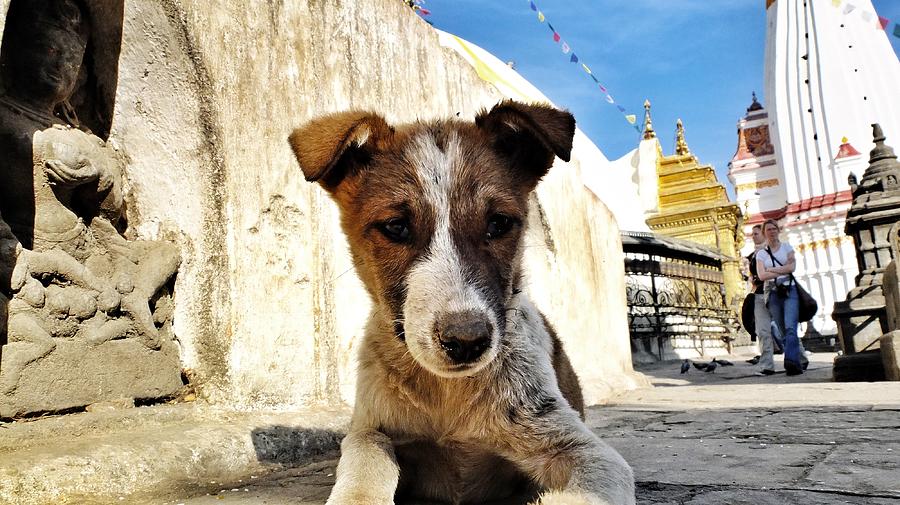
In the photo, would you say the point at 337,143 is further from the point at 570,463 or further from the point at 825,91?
the point at 825,91

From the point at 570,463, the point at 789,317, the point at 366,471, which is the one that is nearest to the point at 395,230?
the point at 366,471

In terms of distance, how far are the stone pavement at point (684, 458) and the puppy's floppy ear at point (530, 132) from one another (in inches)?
47.7

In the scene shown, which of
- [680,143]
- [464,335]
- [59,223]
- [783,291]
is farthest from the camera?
[680,143]

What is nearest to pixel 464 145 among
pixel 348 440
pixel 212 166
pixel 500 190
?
pixel 500 190

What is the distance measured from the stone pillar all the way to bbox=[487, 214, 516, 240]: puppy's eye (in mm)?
8307

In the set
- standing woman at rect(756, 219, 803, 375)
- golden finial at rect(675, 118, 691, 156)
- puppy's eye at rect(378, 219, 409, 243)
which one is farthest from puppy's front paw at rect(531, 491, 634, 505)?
golden finial at rect(675, 118, 691, 156)

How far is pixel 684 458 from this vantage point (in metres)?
2.67

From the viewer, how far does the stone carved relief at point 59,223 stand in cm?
238

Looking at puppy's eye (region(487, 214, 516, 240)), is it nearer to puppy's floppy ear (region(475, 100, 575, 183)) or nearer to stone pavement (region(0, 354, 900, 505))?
puppy's floppy ear (region(475, 100, 575, 183))

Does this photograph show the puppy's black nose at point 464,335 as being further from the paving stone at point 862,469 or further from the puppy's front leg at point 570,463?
the paving stone at point 862,469

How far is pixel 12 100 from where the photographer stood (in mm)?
2561

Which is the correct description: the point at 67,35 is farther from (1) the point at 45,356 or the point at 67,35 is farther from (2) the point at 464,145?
(2) the point at 464,145

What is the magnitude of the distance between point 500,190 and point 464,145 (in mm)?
276

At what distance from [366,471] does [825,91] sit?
47.5 metres
